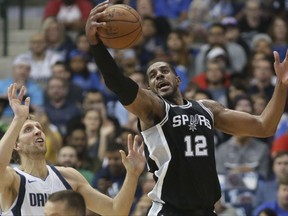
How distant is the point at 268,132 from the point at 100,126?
531 centimetres

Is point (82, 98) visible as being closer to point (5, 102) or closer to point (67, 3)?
point (5, 102)

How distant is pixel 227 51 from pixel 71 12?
309 cm

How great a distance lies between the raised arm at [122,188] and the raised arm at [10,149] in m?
0.54

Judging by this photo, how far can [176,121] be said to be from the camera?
704 centimetres

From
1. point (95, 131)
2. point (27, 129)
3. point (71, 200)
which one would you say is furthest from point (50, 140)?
point (71, 200)

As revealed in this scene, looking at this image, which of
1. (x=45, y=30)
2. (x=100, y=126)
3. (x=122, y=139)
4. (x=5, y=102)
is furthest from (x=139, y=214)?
(x=45, y=30)

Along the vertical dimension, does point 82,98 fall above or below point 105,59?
below

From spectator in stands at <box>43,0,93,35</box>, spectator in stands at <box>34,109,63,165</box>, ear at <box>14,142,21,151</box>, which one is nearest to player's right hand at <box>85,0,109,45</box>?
ear at <box>14,142,21,151</box>

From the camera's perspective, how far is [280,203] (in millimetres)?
10328

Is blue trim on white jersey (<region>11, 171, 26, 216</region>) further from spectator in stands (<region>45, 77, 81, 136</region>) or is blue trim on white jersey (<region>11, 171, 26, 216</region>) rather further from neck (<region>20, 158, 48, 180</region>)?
spectator in stands (<region>45, 77, 81, 136</region>)

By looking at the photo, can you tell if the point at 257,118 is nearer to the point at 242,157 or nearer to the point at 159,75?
the point at 159,75

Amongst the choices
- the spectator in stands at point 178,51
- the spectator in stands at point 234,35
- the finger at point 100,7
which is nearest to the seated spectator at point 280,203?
the spectator in stands at point 178,51

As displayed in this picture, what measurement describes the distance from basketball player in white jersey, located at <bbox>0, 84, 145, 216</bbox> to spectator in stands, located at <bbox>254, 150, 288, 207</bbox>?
361 cm

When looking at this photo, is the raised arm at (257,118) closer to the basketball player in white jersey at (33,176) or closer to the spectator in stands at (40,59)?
the basketball player in white jersey at (33,176)
